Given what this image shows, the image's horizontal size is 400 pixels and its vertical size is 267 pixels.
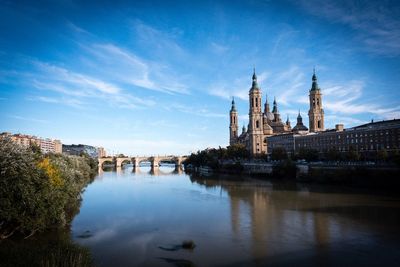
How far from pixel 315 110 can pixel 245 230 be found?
10263 centimetres

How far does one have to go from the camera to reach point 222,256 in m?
22.0

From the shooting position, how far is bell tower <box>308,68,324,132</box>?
122 m

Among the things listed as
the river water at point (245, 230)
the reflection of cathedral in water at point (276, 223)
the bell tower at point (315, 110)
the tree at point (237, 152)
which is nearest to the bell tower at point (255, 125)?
the tree at point (237, 152)

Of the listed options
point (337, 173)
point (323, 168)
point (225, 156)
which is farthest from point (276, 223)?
point (225, 156)

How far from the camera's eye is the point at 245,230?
29000 millimetres

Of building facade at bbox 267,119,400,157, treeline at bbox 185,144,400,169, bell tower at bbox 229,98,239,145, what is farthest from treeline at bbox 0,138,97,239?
bell tower at bbox 229,98,239,145

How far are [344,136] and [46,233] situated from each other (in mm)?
87291

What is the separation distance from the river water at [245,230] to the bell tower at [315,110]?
3044 inches

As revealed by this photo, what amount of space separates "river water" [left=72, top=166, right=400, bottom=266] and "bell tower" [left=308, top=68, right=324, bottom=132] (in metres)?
77.3

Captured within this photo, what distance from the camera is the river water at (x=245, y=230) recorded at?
71.4 ft

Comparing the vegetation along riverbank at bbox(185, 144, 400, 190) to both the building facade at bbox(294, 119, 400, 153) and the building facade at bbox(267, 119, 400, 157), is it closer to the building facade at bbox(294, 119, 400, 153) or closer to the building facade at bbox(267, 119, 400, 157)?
the building facade at bbox(267, 119, 400, 157)

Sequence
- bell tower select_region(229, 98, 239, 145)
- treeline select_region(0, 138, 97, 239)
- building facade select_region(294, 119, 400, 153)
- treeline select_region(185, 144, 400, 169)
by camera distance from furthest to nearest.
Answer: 1. bell tower select_region(229, 98, 239, 145)
2. building facade select_region(294, 119, 400, 153)
3. treeline select_region(185, 144, 400, 169)
4. treeline select_region(0, 138, 97, 239)

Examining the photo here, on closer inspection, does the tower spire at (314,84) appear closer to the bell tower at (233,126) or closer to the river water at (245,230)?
the bell tower at (233,126)

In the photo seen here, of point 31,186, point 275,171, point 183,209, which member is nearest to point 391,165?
point 275,171
